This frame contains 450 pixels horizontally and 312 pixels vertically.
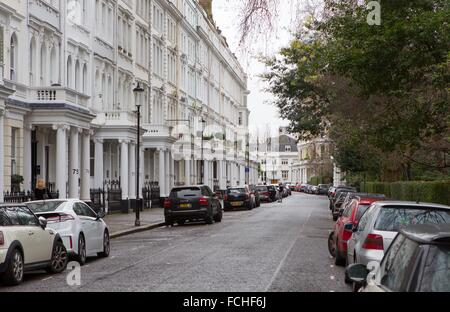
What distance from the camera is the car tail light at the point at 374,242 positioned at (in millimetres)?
12277

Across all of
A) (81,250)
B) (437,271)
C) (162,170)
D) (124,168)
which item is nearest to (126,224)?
(124,168)

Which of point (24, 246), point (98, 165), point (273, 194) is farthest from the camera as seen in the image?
point (273, 194)

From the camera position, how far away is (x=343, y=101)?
106 ft

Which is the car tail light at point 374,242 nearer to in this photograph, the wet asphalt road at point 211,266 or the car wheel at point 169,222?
the wet asphalt road at point 211,266

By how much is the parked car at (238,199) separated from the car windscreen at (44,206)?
3490 centimetres

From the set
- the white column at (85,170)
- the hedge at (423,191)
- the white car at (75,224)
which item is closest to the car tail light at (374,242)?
the white car at (75,224)

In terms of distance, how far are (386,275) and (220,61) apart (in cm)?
8798

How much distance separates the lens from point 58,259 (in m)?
16.3

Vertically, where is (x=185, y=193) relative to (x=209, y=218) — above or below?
above

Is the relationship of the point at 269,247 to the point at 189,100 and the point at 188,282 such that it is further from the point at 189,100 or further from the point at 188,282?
the point at 189,100

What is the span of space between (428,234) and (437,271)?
2.32ft

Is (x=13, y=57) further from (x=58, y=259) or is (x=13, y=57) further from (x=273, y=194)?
(x=273, y=194)

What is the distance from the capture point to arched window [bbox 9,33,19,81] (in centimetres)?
3091
